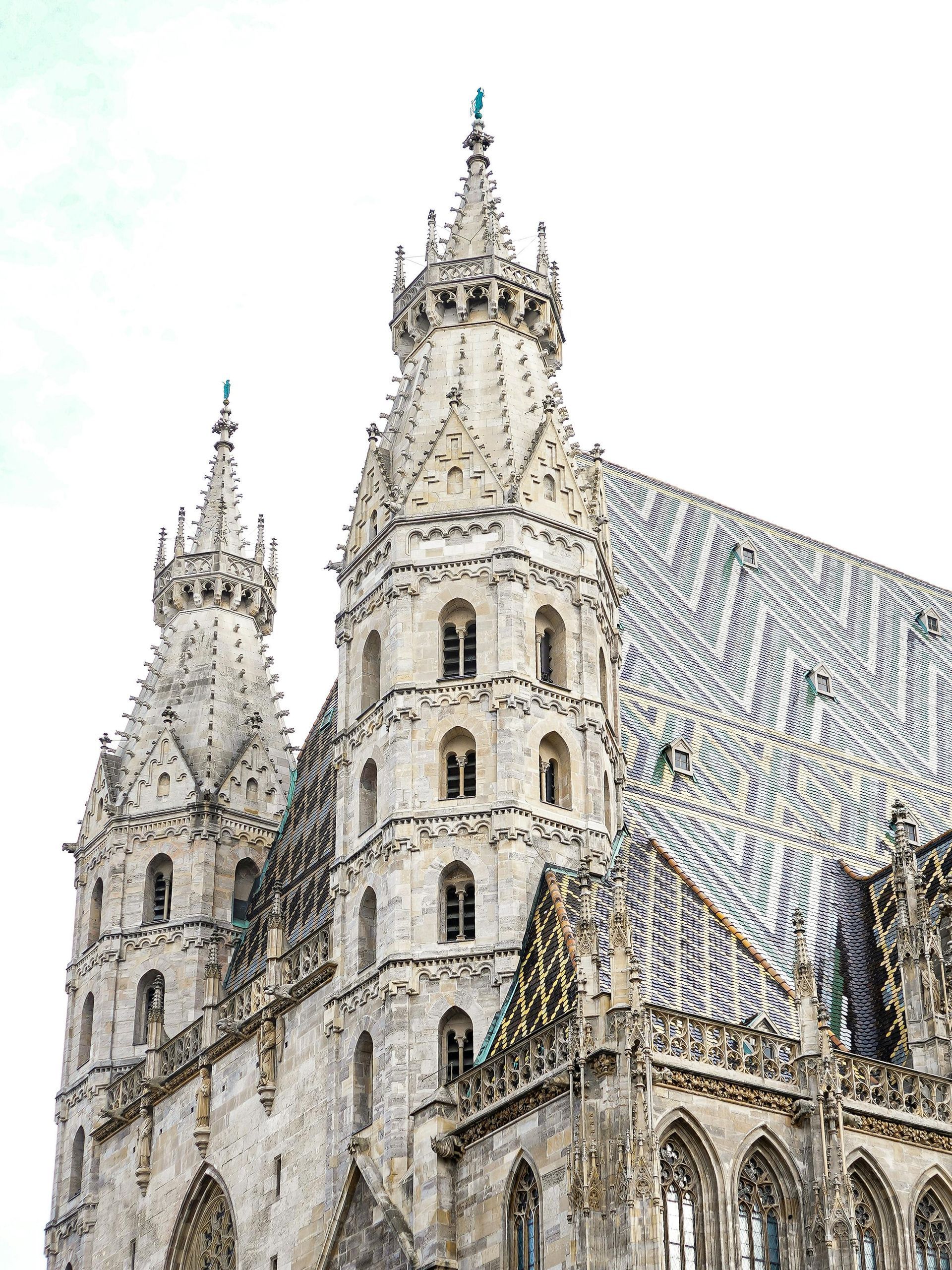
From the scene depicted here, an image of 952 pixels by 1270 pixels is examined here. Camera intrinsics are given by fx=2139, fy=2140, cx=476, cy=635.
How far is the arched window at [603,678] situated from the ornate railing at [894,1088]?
7840mm

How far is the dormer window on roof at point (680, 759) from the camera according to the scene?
35969mm

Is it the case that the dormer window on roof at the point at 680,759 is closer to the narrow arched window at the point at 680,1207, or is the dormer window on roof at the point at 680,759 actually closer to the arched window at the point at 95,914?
the narrow arched window at the point at 680,1207

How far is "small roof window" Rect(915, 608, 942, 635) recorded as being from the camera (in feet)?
150

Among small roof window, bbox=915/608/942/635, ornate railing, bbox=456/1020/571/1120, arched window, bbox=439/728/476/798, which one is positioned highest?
small roof window, bbox=915/608/942/635

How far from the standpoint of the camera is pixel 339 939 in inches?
1246

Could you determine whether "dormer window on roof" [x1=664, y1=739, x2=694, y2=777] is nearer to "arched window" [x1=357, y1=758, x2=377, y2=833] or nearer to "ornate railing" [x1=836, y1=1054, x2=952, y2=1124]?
"arched window" [x1=357, y1=758, x2=377, y2=833]

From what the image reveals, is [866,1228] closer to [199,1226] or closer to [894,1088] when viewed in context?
[894,1088]

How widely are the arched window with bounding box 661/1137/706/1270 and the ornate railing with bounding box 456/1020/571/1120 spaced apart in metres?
1.69

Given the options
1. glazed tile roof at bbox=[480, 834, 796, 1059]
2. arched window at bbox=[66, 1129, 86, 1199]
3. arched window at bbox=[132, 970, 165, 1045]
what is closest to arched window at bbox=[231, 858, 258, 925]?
arched window at bbox=[132, 970, 165, 1045]

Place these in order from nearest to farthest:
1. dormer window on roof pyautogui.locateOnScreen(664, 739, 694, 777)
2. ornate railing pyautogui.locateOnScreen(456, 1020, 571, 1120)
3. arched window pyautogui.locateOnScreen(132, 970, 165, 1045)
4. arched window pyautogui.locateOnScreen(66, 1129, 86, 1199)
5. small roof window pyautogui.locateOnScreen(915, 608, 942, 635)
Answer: ornate railing pyautogui.locateOnScreen(456, 1020, 571, 1120) → dormer window on roof pyautogui.locateOnScreen(664, 739, 694, 777) → arched window pyautogui.locateOnScreen(66, 1129, 86, 1199) → arched window pyautogui.locateOnScreen(132, 970, 165, 1045) → small roof window pyautogui.locateOnScreen(915, 608, 942, 635)

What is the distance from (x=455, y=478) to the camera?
34.2 m

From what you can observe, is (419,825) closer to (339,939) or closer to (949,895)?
(339,939)

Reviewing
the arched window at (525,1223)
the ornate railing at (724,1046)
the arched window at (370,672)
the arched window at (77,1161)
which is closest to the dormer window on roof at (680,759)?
the arched window at (370,672)

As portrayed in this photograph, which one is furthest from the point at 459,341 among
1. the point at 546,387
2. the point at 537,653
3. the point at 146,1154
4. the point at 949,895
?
the point at 146,1154
